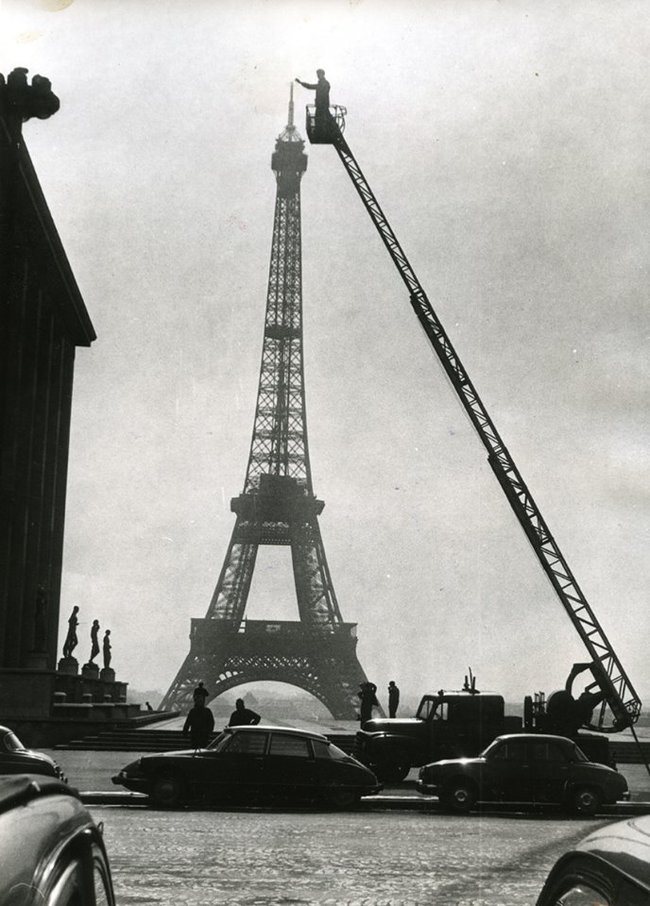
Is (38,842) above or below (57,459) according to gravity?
below

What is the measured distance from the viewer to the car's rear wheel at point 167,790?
15172 millimetres

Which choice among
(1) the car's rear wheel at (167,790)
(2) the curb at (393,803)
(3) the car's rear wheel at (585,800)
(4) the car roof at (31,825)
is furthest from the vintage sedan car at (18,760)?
(4) the car roof at (31,825)

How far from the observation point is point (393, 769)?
Result: 20.1 metres

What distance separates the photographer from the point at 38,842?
2264mm

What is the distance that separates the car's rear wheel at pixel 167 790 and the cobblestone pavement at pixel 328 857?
213mm

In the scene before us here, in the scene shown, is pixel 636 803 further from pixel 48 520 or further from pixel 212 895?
pixel 48 520

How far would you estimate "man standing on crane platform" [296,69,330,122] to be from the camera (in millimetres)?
38156

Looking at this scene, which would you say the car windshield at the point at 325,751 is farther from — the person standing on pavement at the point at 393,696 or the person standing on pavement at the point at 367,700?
the person standing on pavement at the point at 393,696

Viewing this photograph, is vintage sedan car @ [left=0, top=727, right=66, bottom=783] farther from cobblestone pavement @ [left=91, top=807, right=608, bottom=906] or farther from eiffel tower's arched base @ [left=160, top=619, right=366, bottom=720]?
eiffel tower's arched base @ [left=160, top=619, right=366, bottom=720]

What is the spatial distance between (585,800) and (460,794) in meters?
1.85

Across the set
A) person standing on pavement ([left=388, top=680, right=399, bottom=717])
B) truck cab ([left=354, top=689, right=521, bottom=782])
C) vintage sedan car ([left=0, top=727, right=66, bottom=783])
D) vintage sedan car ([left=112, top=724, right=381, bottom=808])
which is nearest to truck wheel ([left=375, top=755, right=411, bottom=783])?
truck cab ([left=354, top=689, right=521, bottom=782])

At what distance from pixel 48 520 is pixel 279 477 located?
79.9 ft

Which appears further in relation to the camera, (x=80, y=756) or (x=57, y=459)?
(x=57, y=459)

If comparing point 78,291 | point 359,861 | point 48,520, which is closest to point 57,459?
point 48,520
